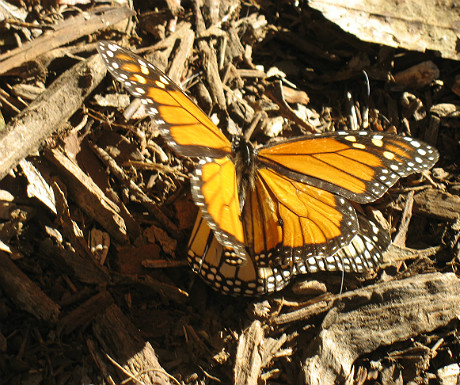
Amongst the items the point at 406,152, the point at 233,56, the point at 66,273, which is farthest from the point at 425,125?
the point at 66,273

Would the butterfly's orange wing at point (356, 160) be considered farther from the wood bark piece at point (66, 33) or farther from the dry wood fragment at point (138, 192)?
the wood bark piece at point (66, 33)

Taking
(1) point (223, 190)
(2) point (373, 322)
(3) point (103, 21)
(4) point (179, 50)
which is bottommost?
(2) point (373, 322)

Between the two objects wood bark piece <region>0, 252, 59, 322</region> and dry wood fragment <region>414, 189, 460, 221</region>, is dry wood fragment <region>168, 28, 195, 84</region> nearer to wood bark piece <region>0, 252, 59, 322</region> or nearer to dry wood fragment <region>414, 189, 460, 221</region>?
wood bark piece <region>0, 252, 59, 322</region>

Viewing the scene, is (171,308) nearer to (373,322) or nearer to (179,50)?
(373,322)

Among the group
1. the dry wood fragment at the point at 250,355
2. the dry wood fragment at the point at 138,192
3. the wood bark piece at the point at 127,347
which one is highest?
the dry wood fragment at the point at 138,192

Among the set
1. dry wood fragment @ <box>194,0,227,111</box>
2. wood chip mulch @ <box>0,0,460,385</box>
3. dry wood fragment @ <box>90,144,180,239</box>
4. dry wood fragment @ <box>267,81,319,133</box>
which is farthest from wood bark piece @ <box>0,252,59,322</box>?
dry wood fragment @ <box>267,81,319,133</box>

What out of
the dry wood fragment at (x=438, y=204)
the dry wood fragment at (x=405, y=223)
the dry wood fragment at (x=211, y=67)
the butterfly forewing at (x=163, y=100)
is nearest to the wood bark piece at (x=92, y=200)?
the butterfly forewing at (x=163, y=100)
